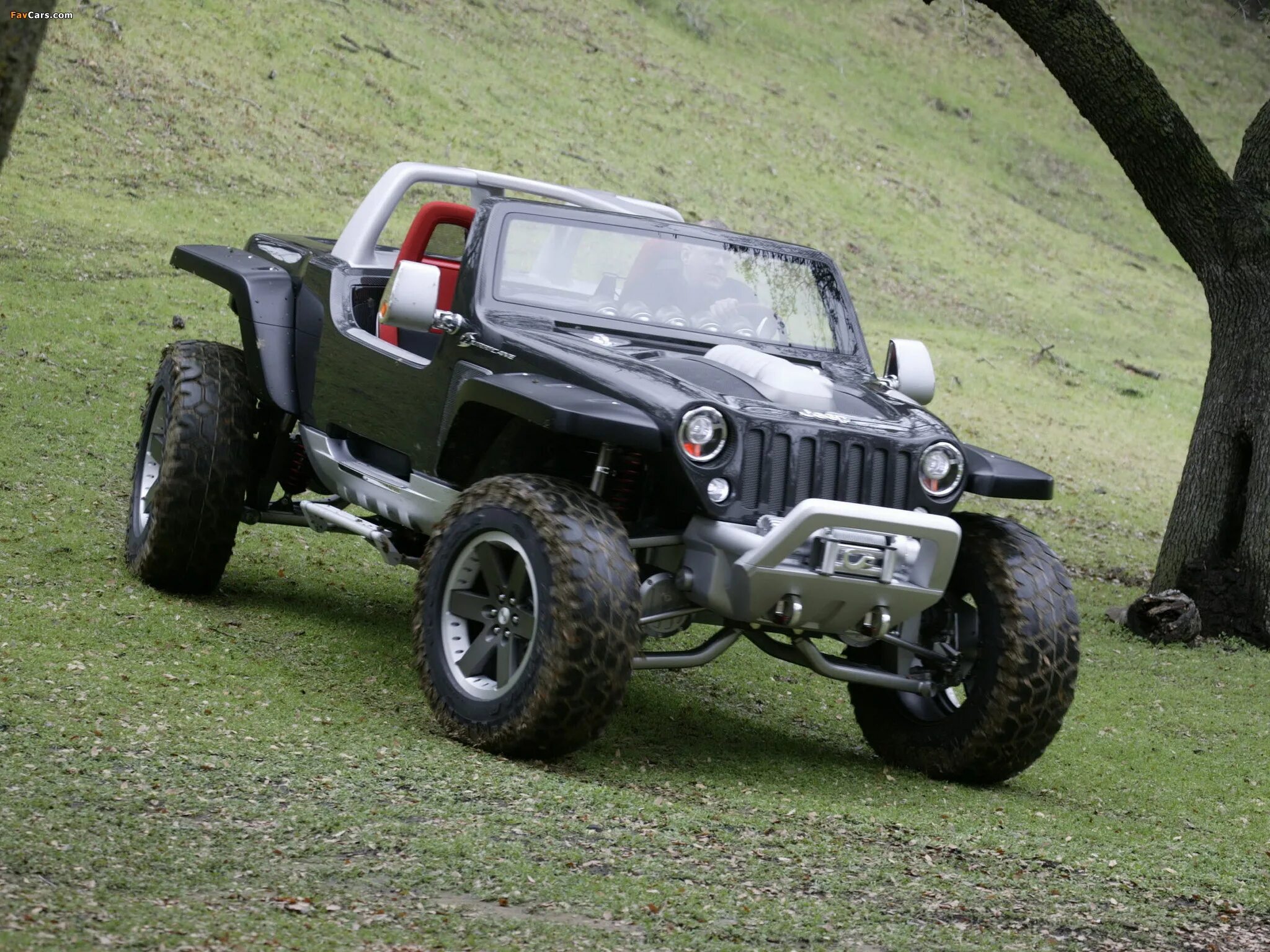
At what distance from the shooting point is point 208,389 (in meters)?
7.98

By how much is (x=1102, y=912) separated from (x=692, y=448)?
2134mm

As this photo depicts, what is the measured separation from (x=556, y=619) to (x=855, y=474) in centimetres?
135

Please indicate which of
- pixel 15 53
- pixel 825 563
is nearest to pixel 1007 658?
pixel 825 563

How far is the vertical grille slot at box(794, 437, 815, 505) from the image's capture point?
239 inches

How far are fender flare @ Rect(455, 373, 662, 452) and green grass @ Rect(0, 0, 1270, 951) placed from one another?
4.13ft

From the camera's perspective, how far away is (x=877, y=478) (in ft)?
20.3

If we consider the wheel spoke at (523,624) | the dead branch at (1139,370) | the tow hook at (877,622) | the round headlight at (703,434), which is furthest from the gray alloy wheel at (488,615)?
the dead branch at (1139,370)

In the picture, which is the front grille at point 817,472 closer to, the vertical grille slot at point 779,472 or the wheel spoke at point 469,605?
the vertical grille slot at point 779,472

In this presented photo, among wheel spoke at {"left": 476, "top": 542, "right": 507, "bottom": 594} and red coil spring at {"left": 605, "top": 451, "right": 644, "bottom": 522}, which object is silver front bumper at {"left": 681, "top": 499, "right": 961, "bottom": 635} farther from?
wheel spoke at {"left": 476, "top": 542, "right": 507, "bottom": 594}

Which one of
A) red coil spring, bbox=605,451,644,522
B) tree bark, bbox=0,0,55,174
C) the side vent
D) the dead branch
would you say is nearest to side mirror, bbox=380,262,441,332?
the side vent

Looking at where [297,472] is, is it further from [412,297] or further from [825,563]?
[825,563]

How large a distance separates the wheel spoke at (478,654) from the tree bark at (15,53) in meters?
2.99

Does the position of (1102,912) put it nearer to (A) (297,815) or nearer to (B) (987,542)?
(B) (987,542)

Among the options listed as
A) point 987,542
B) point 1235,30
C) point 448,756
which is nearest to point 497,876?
point 448,756
